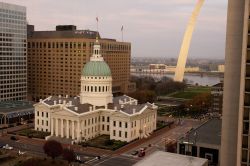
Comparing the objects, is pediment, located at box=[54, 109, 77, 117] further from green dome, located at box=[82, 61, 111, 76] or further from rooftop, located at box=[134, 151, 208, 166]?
rooftop, located at box=[134, 151, 208, 166]

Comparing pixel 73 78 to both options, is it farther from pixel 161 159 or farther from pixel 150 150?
pixel 161 159

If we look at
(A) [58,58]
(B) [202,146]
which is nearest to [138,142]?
(B) [202,146]

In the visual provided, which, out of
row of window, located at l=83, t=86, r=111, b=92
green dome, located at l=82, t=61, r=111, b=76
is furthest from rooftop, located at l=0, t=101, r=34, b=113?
green dome, located at l=82, t=61, r=111, b=76

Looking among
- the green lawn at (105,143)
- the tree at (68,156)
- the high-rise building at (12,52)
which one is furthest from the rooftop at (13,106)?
the tree at (68,156)

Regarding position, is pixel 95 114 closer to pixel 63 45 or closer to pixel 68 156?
pixel 68 156

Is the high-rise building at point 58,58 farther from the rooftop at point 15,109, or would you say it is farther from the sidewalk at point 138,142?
the sidewalk at point 138,142
